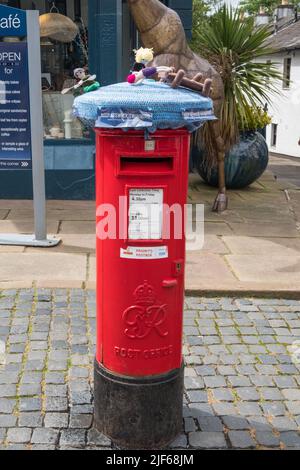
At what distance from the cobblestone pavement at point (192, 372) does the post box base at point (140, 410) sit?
99 mm

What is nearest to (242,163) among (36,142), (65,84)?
(65,84)

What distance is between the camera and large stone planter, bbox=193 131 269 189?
9.63m

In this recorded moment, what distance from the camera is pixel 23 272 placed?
5520 millimetres

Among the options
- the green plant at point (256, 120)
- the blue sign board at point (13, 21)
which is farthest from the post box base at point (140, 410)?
the green plant at point (256, 120)

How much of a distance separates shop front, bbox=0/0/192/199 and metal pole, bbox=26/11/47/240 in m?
2.27

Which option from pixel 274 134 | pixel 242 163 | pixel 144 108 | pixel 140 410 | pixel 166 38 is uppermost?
pixel 166 38

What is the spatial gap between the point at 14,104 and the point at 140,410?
4.17m

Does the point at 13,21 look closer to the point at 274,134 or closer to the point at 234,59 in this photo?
the point at 234,59

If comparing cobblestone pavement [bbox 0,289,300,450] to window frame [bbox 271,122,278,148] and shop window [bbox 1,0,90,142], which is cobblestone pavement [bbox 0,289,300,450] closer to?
shop window [bbox 1,0,90,142]

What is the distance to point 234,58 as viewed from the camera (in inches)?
321

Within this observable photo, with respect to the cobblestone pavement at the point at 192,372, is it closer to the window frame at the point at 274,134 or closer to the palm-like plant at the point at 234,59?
the palm-like plant at the point at 234,59

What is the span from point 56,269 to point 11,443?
2.74 meters

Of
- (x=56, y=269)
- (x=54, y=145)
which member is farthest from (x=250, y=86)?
(x=56, y=269)
